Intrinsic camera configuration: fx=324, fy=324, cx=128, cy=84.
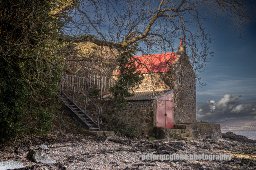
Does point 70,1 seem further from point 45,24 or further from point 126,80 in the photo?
point 126,80

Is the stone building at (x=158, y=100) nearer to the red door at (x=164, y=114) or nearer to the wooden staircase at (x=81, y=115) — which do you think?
the red door at (x=164, y=114)

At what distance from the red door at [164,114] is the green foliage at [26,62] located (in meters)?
12.2

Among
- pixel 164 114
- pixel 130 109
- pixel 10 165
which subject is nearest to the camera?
pixel 10 165

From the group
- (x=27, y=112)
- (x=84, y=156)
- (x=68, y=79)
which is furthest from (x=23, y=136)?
(x=68, y=79)

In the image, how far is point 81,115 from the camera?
1998 centimetres

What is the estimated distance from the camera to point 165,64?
12016 millimetres

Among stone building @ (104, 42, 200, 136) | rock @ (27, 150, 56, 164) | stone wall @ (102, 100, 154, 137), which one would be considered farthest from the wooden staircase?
rock @ (27, 150, 56, 164)

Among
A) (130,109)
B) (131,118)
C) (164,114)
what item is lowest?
(131,118)

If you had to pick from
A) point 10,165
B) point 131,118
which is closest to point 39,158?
point 10,165

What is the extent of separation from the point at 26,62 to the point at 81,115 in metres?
9.52

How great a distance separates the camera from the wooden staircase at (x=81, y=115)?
1894cm

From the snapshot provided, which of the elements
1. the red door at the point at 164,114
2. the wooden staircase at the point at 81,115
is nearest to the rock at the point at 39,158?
the wooden staircase at the point at 81,115

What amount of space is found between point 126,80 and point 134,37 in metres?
8.54

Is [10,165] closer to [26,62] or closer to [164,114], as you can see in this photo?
[26,62]
